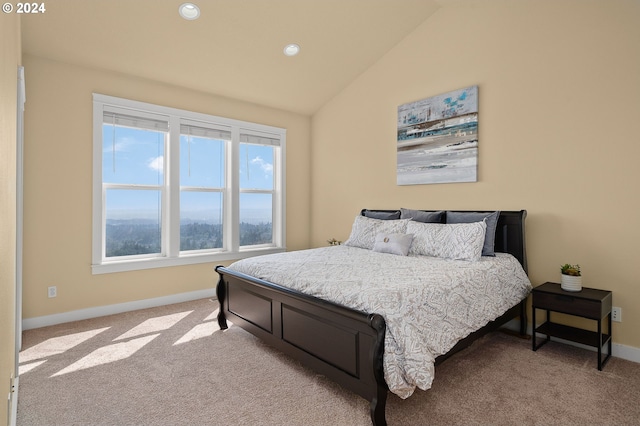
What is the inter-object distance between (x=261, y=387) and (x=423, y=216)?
92.5 inches

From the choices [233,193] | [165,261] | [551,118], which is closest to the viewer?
[551,118]

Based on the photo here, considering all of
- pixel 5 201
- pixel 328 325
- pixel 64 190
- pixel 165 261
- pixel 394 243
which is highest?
pixel 64 190

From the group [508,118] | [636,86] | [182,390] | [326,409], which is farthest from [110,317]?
[636,86]

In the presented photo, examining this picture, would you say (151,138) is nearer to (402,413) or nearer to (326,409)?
(326,409)

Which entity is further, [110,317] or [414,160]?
[414,160]

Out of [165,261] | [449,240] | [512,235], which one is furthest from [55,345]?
[512,235]

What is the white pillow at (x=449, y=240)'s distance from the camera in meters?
3.00

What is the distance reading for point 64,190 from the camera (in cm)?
345

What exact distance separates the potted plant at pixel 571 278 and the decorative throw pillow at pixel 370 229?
1.42m

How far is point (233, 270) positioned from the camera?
10.3 feet

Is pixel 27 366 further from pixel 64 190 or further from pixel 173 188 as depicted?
pixel 173 188

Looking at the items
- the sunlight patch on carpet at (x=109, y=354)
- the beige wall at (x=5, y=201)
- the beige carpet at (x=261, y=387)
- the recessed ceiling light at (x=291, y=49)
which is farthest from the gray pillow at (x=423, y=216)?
the beige wall at (x=5, y=201)

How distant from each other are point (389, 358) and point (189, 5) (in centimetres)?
332

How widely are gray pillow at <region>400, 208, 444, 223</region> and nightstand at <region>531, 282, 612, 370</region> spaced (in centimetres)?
110
